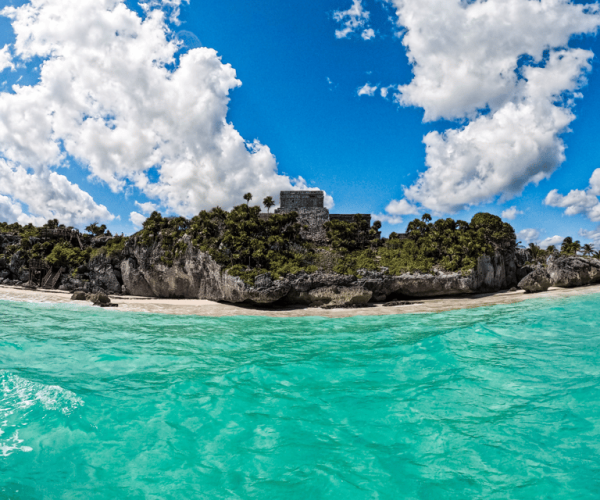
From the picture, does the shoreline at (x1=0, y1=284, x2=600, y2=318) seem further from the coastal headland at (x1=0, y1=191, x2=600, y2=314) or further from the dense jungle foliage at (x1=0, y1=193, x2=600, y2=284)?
the dense jungle foliage at (x1=0, y1=193, x2=600, y2=284)

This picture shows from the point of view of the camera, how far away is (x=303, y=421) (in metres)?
5.63

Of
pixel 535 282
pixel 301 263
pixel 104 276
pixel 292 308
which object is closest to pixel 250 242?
pixel 301 263

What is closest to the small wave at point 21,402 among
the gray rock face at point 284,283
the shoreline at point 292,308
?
the shoreline at point 292,308

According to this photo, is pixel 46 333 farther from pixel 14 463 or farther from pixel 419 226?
pixel 419 226

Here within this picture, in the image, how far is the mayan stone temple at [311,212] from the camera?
3341cm

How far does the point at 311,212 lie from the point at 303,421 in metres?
30.5

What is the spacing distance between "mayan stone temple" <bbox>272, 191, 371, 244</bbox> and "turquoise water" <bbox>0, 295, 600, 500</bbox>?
23.0 metres

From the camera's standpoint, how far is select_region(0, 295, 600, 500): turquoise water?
405 cm

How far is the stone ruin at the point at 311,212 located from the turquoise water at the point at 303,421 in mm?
22960

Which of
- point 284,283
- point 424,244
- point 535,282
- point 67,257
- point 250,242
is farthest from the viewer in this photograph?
point 67,257

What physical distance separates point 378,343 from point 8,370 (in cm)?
1129

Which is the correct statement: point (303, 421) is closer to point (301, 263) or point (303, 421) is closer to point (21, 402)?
point (21, 402)

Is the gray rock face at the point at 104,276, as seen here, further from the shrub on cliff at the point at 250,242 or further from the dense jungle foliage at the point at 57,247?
the shrub on cliff at the point at 250,242

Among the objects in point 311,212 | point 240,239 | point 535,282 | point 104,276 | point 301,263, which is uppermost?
point 311,212
